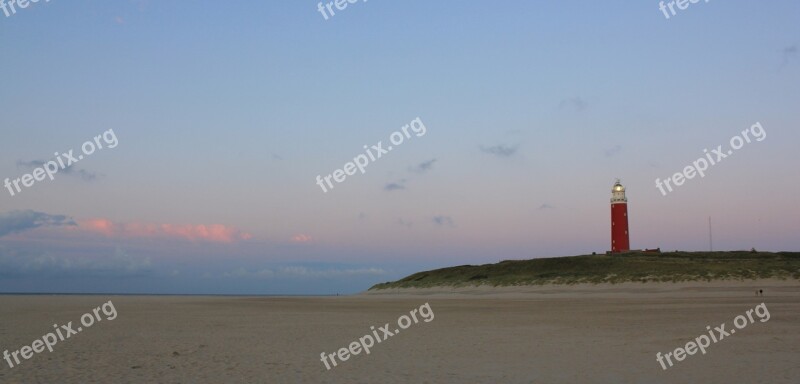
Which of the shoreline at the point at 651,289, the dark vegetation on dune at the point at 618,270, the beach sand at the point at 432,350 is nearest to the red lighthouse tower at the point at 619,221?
the dark vegetation on dune at the point at 618,270

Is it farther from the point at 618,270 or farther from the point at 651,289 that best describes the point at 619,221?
the point at 651,289

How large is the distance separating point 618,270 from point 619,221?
30011mm

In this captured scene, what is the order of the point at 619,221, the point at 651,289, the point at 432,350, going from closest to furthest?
the point at 432,350, the point at 651,289, the point at 619,221

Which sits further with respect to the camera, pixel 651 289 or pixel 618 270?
pixel 618 270

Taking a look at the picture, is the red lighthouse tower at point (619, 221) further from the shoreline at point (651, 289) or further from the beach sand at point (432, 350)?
the beach sand at point (432, 350)

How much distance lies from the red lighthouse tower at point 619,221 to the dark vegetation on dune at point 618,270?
279 inches

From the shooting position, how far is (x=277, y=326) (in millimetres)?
27531

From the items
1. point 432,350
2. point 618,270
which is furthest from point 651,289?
point 432,350

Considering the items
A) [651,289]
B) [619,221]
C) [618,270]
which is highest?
[619,221]

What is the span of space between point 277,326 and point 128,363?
11490 millimetres

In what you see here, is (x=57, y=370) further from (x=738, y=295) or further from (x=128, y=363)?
(x=738, y=295)

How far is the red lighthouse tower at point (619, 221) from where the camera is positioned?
87375 mm

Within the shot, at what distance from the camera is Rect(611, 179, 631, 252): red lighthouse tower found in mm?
87375

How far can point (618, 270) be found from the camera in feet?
198
